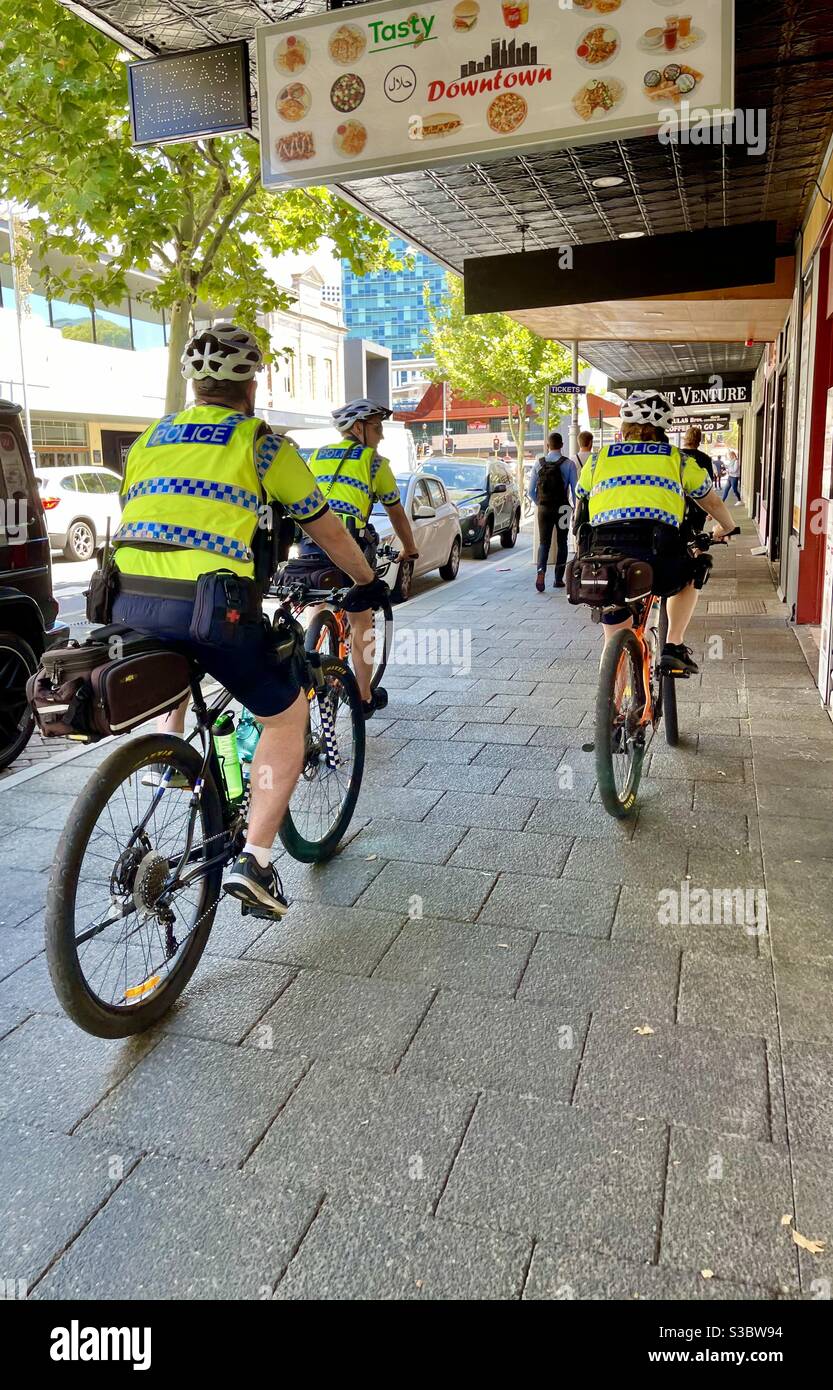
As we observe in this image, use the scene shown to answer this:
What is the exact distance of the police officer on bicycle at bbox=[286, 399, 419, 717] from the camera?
5.84 m

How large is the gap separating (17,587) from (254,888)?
3808 millimetres

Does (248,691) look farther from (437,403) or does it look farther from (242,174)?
(437,403)

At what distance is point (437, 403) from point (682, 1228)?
7163 centimetres

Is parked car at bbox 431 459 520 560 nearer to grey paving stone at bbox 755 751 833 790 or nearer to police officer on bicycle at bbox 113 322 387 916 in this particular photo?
grey paving stone at bbox 755 751 833 790

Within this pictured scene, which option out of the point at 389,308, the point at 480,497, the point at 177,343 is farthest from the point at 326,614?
the point at 389,308

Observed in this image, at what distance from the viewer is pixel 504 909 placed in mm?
3736

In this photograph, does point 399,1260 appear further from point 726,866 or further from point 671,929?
point 726,866

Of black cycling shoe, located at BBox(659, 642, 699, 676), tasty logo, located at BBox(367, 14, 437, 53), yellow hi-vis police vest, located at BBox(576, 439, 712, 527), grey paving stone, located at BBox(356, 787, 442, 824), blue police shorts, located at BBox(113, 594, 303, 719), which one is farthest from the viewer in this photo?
black cycling shoe, located at BBox(659, 642, 699, 676)

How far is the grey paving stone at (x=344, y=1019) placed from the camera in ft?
9.36

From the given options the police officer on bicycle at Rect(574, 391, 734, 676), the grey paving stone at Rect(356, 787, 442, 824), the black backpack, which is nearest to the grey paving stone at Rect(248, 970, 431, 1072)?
the grey paving stone at Rect(356, 787, 442, 824)

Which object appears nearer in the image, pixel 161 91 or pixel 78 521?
pixel 161 91

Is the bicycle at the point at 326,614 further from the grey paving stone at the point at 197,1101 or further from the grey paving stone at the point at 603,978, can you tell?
the grey paving stone at the point at 197,1101

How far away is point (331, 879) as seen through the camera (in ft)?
13.3
